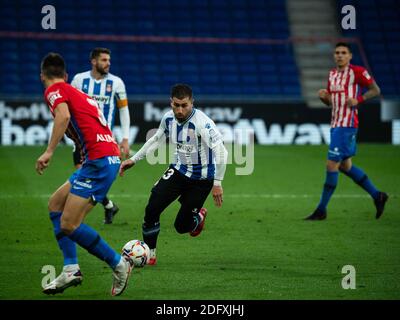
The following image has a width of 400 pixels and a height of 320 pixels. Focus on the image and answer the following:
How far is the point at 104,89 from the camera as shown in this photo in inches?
437

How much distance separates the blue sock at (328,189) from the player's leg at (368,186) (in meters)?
0.29

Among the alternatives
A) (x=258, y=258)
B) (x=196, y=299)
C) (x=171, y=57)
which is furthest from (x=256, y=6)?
(x=196, y=299)

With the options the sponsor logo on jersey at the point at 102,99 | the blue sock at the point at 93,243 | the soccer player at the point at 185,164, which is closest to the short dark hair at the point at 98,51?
the sponsor logo on jersey at the point at 102,99

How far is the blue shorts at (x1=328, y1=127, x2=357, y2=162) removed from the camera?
457 inches

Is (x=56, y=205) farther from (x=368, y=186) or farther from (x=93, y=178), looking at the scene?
(x=368, y=186)

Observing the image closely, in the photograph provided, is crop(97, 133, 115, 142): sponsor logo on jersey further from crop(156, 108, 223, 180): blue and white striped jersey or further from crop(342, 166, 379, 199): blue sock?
crop(342, 166, 379, 199): blue sock

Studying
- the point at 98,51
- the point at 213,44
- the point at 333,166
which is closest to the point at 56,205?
the point at 98,51

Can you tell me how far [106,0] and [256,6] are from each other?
4.86 meters

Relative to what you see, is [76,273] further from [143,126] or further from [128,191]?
[143,126]

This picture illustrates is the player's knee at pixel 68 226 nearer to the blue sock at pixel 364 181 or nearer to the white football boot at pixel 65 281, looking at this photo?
the white football boot at pixel 65 281

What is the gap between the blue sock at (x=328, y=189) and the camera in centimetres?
1133

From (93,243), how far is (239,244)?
2832 mm

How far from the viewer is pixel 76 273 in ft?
23.0

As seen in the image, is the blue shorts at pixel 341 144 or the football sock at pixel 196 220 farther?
the blue shorts at pixel 341 144
